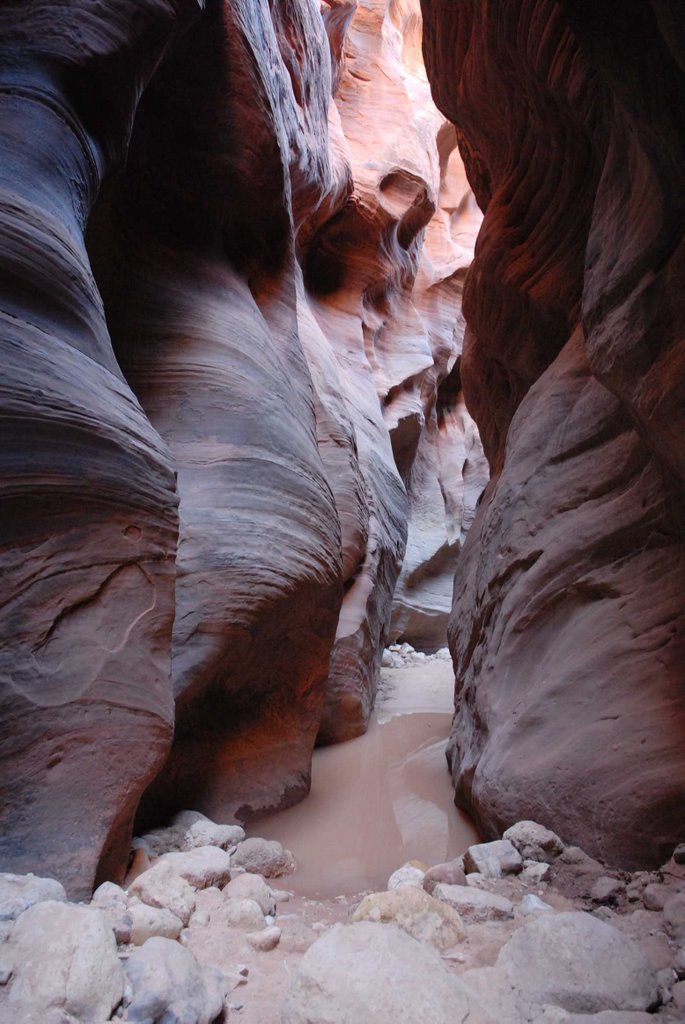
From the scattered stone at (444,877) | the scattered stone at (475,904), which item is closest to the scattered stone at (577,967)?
the scattered stone at (475,904)

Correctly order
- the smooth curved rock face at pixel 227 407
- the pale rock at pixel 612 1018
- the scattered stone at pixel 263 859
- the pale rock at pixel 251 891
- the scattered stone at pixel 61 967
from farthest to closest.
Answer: the smooth curved rock face at pixel 227 407
the scattered stone at pixel 263 859
the pale rock at pixel 251 891
the pale rock at pixel 612 1018
the scattered stone at pixel 61 967

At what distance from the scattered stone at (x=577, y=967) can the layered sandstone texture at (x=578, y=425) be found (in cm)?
78

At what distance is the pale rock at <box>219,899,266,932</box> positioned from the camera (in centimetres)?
191

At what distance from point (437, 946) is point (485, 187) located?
223 inches

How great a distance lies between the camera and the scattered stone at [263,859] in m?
2.74

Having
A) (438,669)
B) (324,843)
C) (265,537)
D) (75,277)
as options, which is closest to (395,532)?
(438,669)

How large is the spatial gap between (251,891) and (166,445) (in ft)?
5.49

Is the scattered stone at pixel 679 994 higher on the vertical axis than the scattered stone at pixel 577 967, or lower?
lower

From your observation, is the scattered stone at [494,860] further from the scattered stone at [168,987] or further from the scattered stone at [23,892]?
the scattered stone at [23,892]

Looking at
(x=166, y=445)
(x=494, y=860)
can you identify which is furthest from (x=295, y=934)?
(x=166, y=445)

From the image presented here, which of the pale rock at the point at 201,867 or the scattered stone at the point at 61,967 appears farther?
the pale rock at the point at 201,867

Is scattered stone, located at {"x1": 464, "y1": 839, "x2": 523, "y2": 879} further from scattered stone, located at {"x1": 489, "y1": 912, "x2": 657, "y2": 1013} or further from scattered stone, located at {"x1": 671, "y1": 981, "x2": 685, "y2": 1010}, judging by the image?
scattered stone, located at {"x1": 671, "y1": 981, "x2": 685, "y2": 1010}

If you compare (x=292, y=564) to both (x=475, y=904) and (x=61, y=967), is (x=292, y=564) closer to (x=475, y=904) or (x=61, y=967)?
(x=475, y=904)

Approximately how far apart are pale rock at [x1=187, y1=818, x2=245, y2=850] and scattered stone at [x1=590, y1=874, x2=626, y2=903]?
141 cm
